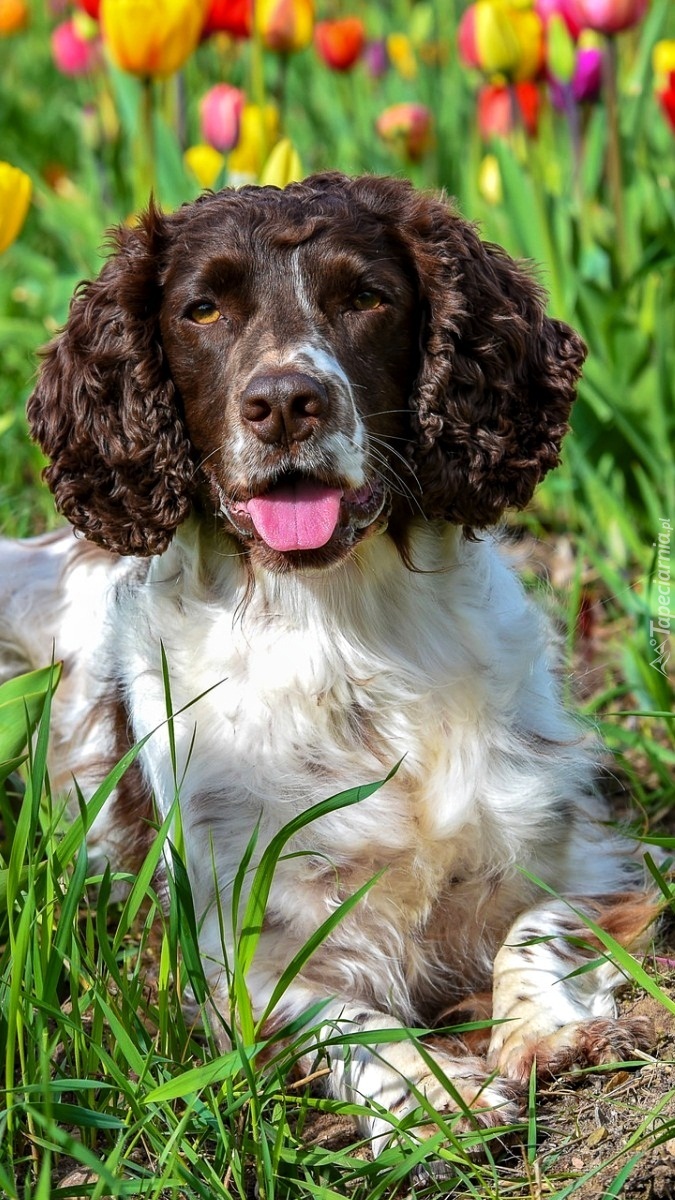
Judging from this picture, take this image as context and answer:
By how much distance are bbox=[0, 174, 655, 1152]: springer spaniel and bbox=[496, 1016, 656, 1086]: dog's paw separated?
0.16ft

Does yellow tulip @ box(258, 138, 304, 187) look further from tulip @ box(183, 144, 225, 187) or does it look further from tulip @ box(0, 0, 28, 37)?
tulip @ box(0, 0, 28, 37)

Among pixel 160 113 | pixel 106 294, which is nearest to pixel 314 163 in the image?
pixel 160 113

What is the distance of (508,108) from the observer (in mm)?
5188

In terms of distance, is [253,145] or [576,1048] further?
[253,145]

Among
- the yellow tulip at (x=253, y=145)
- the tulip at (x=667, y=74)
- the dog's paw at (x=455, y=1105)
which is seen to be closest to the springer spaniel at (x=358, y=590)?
the dog's paw at (x=455, y=1105)

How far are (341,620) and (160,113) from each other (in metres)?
3.50

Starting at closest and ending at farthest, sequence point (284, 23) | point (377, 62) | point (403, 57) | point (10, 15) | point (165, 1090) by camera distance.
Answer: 1. point (165, 1090)
2. point (284, 23)
3. point (10, 15)
4. point (403, 57)
5. point (377, 62)

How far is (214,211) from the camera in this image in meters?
2.88

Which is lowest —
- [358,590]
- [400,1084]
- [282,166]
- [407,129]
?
[400,1084]

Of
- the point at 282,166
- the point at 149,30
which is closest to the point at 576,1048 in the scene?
the point at 282,166

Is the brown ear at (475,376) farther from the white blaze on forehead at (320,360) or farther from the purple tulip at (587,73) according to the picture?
the purple tulip at (587,73)

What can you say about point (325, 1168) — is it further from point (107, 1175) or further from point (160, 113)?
point (160, 113)

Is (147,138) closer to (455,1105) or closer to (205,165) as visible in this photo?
(205,165)

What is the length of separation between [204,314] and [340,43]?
330 centimetres
